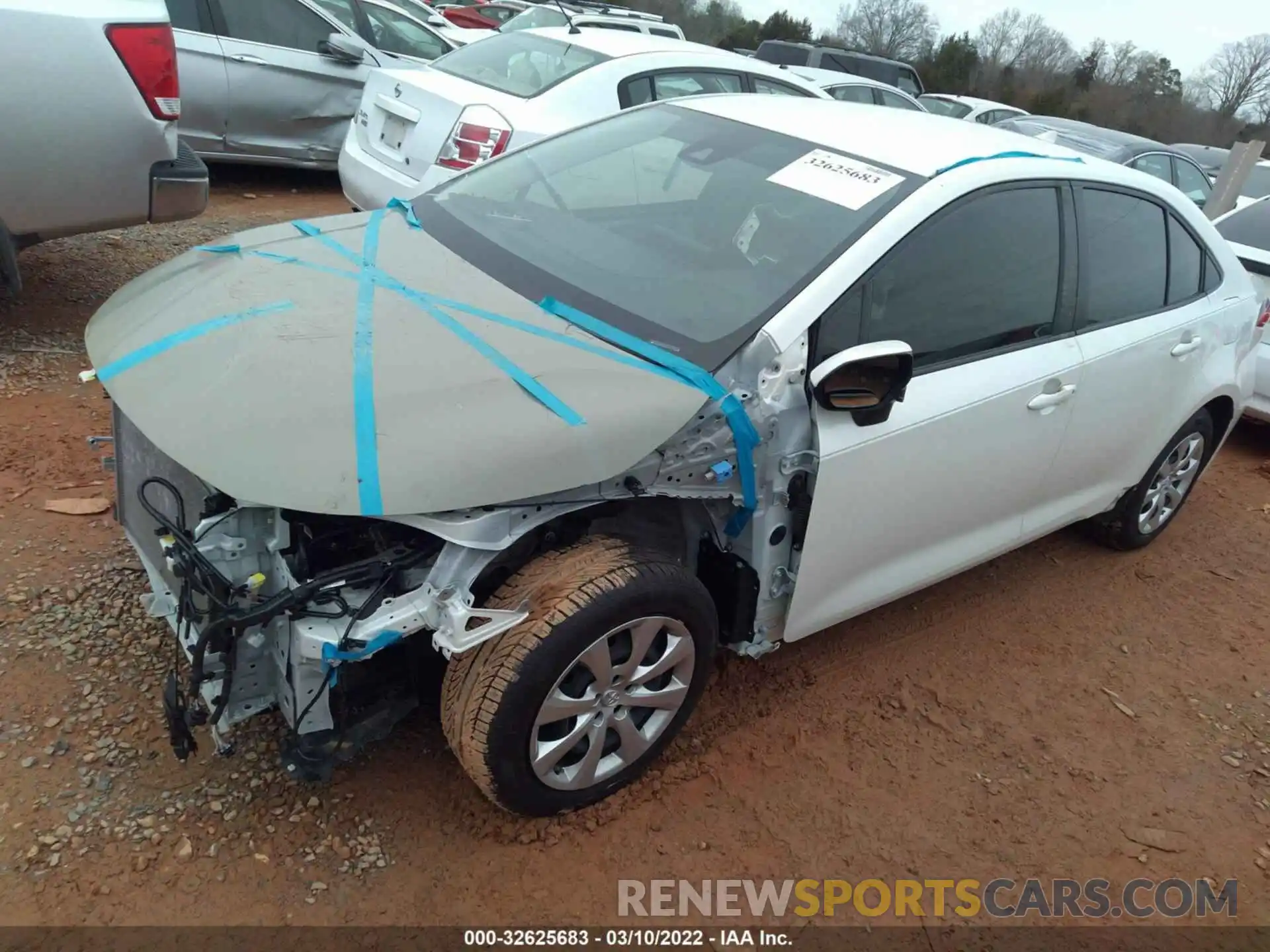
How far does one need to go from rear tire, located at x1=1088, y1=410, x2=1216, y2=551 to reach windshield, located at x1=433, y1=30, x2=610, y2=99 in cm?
392

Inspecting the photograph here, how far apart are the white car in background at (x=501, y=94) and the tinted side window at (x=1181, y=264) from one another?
3.16 meters

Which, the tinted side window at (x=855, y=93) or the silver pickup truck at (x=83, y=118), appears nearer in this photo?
the silver pickup truck at (x=83, y=118)

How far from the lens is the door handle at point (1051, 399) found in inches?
115

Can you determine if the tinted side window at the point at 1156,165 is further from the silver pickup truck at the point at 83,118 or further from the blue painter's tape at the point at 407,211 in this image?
the silver pickup truck at the point at 83,118

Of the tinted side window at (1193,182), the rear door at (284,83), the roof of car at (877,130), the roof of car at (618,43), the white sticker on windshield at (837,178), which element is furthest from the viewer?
the tinted side window at (1193,182)

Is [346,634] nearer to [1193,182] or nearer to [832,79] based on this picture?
[832,79]

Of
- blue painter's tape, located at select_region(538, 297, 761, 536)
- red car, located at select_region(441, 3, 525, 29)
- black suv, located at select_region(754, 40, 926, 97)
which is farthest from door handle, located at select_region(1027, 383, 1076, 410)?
red car, located at select_region(441, 3, 525, 29)

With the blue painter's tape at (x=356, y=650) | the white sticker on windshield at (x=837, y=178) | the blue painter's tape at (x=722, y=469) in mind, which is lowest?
the blue painter's tape at (x=356, y=650)

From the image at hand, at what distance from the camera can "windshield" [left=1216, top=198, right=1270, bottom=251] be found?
18.3 feet

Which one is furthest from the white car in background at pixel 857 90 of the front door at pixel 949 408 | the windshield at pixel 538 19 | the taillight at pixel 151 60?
the front door at pixel 949 408

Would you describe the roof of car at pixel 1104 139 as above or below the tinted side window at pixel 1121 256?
above

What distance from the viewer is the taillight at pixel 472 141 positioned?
521cm

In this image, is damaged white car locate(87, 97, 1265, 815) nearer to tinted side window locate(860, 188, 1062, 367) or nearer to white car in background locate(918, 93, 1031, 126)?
tinted side window locate(860, 188, 1062, 367)
